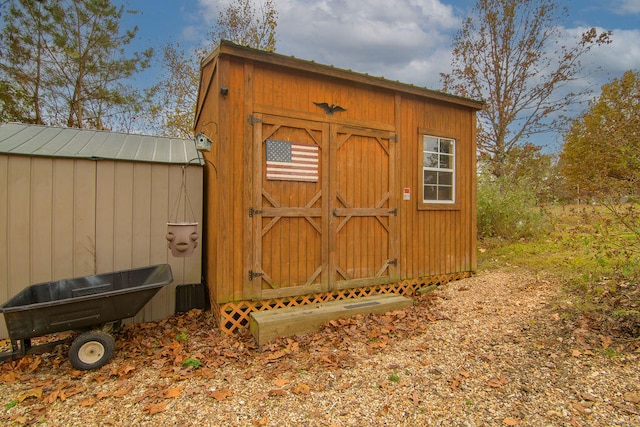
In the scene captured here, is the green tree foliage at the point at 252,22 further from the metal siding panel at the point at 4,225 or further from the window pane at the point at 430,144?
the metal siding panel at the point at 4,225

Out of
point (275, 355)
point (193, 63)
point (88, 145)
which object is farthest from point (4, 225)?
point (193, 63)

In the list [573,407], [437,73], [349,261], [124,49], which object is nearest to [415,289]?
[349,261]

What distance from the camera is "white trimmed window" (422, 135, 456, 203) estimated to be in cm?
542

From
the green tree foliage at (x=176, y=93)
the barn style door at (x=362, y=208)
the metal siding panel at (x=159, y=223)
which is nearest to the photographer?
the metal siding panel at (x=159, y=223)

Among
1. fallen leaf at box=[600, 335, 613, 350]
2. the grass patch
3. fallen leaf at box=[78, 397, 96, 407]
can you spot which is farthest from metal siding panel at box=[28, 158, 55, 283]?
the grass patch

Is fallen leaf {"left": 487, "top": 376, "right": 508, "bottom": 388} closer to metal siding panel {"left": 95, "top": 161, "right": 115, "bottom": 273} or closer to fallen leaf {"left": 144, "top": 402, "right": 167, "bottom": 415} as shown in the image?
fallen leaf {"left": 144, "top": 402, "right": 167, "bottom": 415}

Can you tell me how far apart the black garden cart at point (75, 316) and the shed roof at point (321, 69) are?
2.82 m

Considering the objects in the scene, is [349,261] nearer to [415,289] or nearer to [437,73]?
[415,289]

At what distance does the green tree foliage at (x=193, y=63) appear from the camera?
12391mm

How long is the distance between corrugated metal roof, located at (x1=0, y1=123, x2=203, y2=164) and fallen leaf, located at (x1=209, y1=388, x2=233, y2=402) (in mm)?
2799

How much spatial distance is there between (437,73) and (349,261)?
438 inches

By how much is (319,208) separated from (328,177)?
1.48ft

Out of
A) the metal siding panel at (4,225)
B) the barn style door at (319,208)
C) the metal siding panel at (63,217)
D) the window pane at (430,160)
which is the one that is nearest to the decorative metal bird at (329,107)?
the barn style door at (319,208)

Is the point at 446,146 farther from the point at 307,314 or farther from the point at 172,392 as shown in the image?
the point at 172,392
